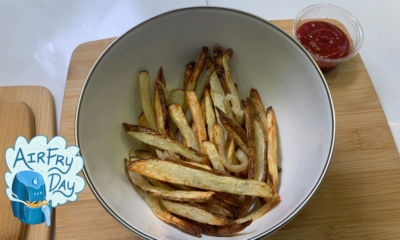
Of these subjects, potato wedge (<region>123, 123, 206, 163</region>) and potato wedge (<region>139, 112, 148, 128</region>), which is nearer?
potato wedge (<region>123, 123, 206, 163</region>)

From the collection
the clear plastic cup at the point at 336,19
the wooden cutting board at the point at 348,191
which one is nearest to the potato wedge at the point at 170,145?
the wooden cutting board at the point at 348,191

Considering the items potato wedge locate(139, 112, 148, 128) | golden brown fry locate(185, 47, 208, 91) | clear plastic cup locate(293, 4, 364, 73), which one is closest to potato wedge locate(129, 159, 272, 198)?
potato wedge locate(139, 112, 148, 128)

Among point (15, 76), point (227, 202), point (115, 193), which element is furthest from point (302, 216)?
point (15, 76)

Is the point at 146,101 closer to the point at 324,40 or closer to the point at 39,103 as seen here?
the point at 39,103

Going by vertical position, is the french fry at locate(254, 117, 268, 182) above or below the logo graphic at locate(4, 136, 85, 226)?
below

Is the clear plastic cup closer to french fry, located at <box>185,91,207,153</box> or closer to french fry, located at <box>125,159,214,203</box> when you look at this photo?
french fry, located at <box>185,91,207,153</box>

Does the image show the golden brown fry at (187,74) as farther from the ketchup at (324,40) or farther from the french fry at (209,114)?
the ketchup at (324,40)
